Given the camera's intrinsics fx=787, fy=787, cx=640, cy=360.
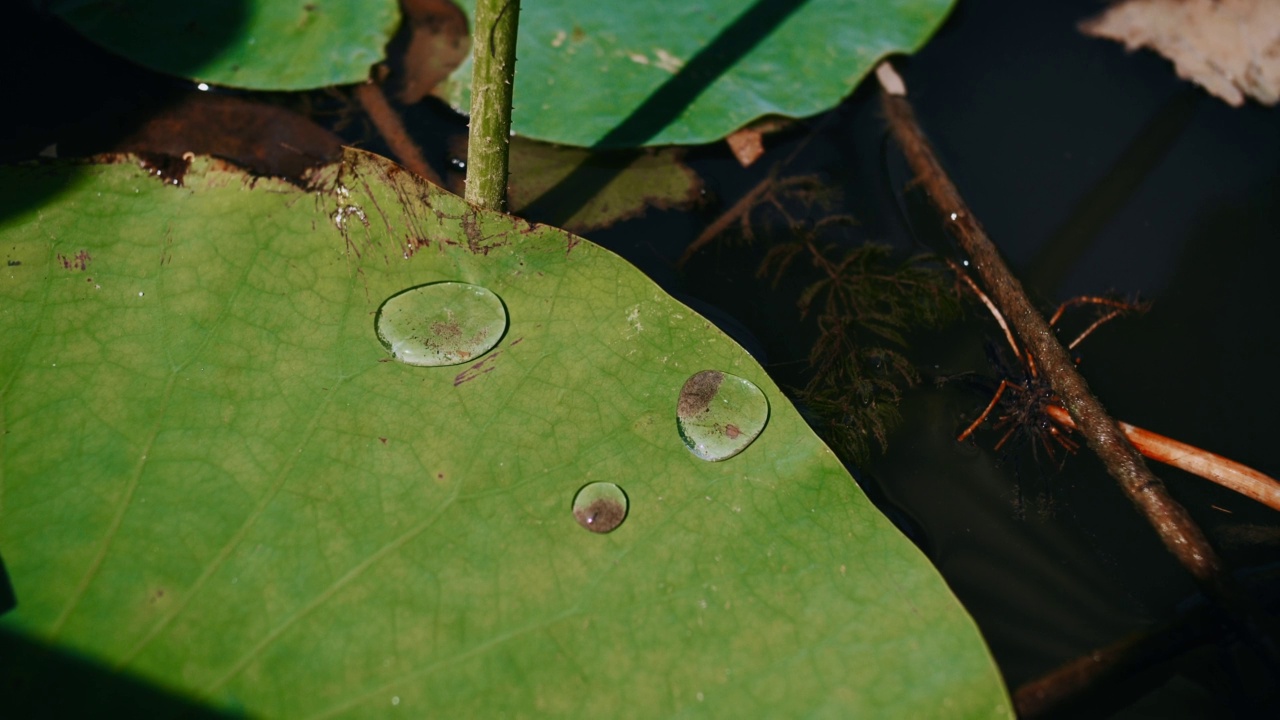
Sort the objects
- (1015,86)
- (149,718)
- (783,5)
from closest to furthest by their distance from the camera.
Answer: (149,718) → (783,5) → (1015,86)

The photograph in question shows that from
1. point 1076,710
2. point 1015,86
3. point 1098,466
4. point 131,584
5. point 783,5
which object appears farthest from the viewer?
point 1015,86

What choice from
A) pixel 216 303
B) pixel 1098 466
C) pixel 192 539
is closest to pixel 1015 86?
pixel 1098 466

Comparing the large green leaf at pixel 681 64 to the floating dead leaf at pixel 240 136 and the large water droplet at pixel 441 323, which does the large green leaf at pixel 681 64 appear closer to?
the floating dead leaf at pixel 240 136

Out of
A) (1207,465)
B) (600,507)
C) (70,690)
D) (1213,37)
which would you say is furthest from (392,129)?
(1213,37)

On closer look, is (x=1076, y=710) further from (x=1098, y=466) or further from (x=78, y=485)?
(x=78, y=485)

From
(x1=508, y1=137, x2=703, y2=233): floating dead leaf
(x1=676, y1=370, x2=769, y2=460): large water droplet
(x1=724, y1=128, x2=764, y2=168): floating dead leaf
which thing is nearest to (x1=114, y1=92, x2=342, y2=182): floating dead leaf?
(x1=508, y1=137, x2=703, y2=233): floating dead leaf

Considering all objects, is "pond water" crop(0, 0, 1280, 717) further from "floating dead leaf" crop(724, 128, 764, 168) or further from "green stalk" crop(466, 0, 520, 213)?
"green stalk" crop(466, 0, 520, 213)

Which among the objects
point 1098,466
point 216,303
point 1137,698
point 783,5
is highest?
point 783,5

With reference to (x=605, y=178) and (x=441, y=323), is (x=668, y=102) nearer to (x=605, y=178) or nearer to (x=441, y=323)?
(x=605, y=178)
